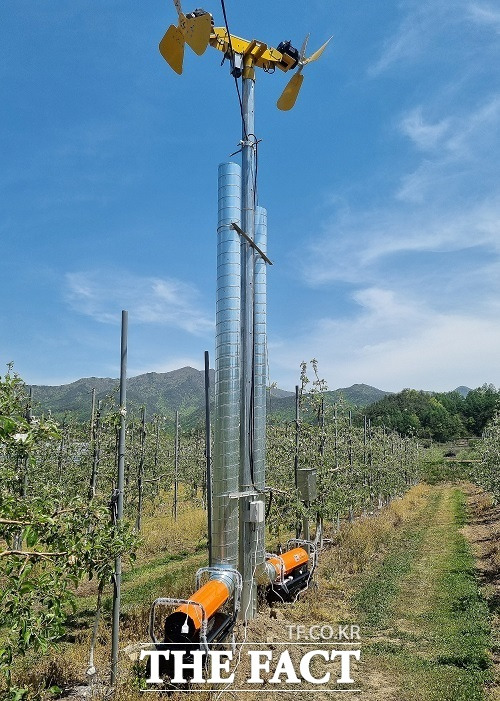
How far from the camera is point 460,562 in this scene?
15.9 m

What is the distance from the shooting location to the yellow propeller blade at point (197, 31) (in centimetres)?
579

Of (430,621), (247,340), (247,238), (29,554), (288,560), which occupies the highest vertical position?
(247,238)

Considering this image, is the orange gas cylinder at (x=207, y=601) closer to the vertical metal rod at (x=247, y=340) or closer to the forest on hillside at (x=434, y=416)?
the vertical metal rod at (x=247, y=340)

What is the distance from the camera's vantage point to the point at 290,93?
33.2 feet

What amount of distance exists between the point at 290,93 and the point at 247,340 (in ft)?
15.9

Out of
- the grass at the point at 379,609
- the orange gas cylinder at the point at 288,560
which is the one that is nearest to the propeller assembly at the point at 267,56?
the orange gas cylinder at the point at 288,560

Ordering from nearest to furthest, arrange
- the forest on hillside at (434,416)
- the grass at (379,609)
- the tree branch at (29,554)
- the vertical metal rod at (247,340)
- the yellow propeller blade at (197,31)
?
the tree branch at (29,554) → the yellow propeller blade at (197,31) → the grass at (379,609) → the vertical metal rod at (247,340) → the forest on hillside at (434,416)

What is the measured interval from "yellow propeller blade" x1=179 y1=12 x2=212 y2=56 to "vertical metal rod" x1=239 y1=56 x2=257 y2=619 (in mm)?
4526

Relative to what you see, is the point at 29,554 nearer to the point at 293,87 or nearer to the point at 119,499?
the point at 119,499

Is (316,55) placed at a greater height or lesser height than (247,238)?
greater

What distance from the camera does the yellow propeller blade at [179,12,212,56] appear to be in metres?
5.79

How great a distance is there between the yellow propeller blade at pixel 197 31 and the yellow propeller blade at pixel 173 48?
1.16 meters

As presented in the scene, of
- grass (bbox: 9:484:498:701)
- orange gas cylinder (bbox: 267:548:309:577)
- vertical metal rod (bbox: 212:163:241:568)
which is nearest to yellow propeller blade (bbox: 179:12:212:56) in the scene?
vertical metal rod (bbox: 212:163:241:568)


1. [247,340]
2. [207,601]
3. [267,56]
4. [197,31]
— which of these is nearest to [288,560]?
[207,601]
